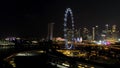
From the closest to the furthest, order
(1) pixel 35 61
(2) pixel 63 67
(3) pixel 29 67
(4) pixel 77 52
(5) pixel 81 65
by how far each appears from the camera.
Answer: (5) pixel 81 65 < (2) pixel 63 67 < (3) pixel 29 67 < (1) pixel 35 61 < (4) pixel 77 52

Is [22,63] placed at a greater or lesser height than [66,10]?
lesser

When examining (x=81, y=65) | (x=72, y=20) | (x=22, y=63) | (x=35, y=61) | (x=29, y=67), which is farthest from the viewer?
(x=72, y=20)

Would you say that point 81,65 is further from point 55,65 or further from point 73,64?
point 55,65

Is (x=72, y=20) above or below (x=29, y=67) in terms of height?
above

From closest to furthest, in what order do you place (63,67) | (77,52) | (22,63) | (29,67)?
(63,67), (29,67), (22,63), (77,52)

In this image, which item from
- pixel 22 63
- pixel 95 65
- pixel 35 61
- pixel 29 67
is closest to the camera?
pixel 95 65

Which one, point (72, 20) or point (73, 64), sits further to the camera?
point (72, 20)

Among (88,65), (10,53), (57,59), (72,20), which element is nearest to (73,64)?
(88,65)

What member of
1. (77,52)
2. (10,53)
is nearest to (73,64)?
(10,53)

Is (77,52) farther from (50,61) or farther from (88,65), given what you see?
(88,65)
